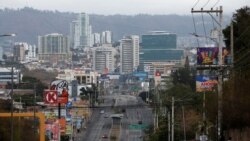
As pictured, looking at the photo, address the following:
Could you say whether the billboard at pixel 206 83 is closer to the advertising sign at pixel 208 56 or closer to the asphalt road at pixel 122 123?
the advertising sign at pixel 208 56

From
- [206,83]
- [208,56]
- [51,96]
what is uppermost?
[208,56]

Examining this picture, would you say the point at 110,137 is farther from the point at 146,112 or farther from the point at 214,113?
the point at 214,113

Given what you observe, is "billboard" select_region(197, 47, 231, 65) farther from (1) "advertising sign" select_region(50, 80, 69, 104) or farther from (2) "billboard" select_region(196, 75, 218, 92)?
(1) "advertising sign" select_region(50, 80, 69, 104)

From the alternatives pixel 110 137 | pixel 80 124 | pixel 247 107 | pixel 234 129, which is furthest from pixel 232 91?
pixel 80 124

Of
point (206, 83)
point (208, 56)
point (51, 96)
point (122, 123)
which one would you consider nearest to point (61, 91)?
point (51, 96)

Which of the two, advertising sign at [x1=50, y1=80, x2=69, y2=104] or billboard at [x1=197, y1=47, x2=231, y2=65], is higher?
billboard at [x1=197, y1=47, x2=231, y2=65]

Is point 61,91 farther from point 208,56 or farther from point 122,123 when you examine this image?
point 122,123

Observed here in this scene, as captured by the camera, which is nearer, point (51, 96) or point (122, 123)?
point (51, 96)

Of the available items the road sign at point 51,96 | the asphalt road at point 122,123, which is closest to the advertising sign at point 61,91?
the road sign at point 51,96

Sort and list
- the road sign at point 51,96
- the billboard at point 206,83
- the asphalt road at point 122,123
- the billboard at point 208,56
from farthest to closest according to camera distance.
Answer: the asphalt road at point 122,123
the billboard at point 208,56
the billboard at point 206,83
the road sign at point 51,96

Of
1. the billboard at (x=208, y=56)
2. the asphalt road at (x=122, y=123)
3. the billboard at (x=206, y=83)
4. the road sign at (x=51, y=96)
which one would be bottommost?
the asphalt road at (x=122, y=123)

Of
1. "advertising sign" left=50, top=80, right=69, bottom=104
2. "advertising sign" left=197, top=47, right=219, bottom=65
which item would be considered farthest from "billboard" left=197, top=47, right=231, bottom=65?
"advertising sign" left=50, top=80, right=69, bottom=104
